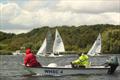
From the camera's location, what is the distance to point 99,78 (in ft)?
123

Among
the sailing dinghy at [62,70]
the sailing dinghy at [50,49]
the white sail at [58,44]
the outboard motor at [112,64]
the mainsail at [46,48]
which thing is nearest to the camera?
the sailing dinghy at [62,70]

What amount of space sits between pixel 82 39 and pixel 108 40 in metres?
54.0

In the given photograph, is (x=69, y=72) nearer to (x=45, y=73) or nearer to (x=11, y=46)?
(x=45, y=73)

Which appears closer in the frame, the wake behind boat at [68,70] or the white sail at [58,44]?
the wake behind boat at [68,70]

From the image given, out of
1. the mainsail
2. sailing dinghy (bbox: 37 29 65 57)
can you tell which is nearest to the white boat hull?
sailing dinghy (bbox: 37 29 65 57)

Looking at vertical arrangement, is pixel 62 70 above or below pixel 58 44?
above

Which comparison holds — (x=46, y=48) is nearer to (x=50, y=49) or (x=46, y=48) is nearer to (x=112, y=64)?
(x=50, y=49)

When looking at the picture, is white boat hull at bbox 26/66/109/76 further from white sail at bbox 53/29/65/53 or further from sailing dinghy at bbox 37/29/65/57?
sailing dinghy at bbox 37/29/65/57

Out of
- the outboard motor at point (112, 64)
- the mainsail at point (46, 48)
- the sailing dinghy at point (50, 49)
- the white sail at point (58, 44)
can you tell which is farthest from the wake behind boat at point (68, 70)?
the mainsail at point (46, 48)

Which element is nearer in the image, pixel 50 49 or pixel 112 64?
pixel 112 64

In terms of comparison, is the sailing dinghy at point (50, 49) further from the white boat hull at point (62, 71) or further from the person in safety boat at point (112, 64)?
the white boat hull at point (62, 71)

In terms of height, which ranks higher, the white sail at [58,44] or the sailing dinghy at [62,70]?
the sailing dinghy at [62,70]

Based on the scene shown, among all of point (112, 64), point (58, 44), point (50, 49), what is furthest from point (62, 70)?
point (50, 49)

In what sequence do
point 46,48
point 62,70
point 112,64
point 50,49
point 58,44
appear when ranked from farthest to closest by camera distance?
1. point 50,49
2. point 46,48
3. point 58,44
4. point 112,64
5. point 62,70
